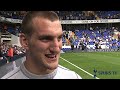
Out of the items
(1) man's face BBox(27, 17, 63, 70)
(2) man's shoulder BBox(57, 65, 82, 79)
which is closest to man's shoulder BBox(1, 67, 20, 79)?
(1) man's face BBox(27, 17, 63, 70)

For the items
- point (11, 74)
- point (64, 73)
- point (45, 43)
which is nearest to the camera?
point (64, 73)

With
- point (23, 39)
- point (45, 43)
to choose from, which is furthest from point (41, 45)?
point (23, 39)

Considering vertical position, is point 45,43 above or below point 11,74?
above

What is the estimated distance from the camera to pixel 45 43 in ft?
17.5

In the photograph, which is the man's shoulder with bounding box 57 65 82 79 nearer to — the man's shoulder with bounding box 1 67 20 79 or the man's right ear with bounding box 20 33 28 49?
the man's shoulder with bounding box 1 67 20 79

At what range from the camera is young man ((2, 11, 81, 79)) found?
196 inches

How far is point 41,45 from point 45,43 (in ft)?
0.25

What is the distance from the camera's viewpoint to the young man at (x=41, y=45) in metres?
4.97

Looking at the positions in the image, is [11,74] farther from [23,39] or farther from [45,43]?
[45,43]
